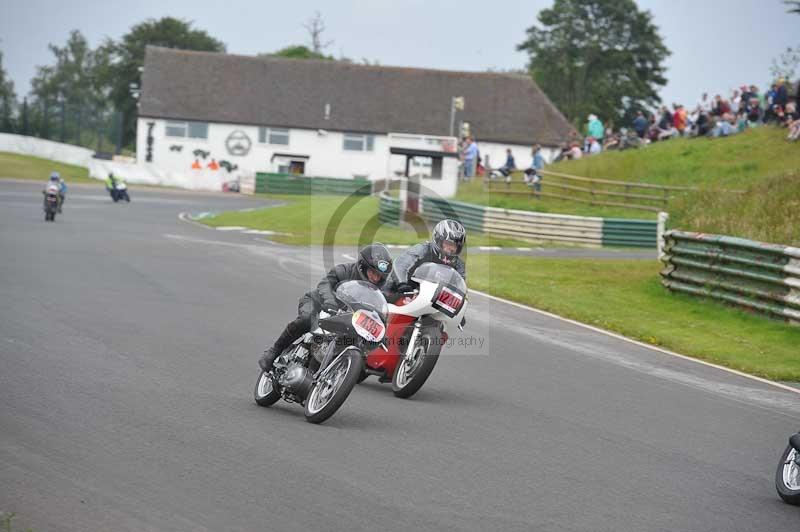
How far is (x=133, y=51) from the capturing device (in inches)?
3706

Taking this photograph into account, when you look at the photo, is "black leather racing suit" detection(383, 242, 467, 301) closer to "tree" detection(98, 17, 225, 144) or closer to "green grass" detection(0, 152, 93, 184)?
"green grass" detection(0, 152, 93, 184)

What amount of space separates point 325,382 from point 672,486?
2.73 metres

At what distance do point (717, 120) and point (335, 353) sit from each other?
36.1 m

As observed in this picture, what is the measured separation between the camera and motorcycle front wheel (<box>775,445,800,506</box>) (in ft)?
24.5

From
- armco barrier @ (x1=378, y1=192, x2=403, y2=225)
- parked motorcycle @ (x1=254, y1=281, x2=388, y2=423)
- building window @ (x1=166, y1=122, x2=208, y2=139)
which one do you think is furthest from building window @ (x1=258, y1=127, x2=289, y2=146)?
parked motorcycle @ (x1=254, y1=281, x2=388, y2=423)

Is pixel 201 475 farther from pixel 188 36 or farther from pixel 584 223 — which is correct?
pixel 188 36

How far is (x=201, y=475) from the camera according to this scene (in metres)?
7.06

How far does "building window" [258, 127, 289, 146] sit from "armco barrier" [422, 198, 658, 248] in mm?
→ 42501

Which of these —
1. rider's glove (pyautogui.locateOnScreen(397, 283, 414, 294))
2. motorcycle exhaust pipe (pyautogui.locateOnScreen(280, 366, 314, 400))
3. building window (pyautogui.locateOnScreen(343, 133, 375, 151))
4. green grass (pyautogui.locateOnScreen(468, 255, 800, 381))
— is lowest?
green grass (pyautogui.locateOnScreen(468, 255, 800, 381))

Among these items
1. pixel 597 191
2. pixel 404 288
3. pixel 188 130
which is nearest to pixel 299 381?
pixel 404 288

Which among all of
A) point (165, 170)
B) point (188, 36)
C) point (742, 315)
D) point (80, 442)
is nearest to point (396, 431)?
point (80, 442)

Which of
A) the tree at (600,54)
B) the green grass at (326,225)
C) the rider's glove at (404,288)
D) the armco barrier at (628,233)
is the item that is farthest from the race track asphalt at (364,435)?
the tree at (600,54)

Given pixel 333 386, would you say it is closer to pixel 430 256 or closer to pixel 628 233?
pixel 430 256

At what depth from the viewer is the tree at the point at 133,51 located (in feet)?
303
